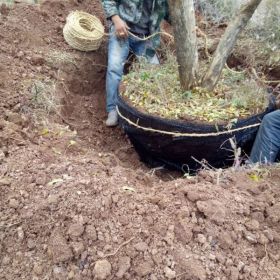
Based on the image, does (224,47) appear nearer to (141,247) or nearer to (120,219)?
(120,219)

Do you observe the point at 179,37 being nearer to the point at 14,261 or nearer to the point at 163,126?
the point at 163,126

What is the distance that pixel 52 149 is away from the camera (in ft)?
8.70

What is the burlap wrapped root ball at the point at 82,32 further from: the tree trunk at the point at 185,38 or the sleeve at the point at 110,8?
the tree trunk at the point at 185,38

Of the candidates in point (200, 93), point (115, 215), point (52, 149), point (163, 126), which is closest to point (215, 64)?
point (200, 93)

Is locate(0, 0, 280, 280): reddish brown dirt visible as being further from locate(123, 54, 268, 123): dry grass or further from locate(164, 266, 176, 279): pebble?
locate(123, 54, 268, 123): dry grass

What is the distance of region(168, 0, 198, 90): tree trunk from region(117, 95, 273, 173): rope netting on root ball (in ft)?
Answer: 1.28

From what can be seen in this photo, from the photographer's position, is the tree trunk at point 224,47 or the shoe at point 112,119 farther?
the shoe at point 112,119

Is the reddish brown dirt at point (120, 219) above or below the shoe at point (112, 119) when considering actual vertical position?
above

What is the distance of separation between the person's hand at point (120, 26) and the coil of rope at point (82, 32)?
32cm

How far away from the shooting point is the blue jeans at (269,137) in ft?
9.20

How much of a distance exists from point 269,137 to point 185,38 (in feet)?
2.74

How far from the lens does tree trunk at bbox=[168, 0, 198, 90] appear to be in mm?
2777

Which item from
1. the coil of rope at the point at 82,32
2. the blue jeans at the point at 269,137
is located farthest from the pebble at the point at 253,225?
the coil of rope at the point at 82,32

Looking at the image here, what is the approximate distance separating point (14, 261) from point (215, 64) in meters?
1.80
